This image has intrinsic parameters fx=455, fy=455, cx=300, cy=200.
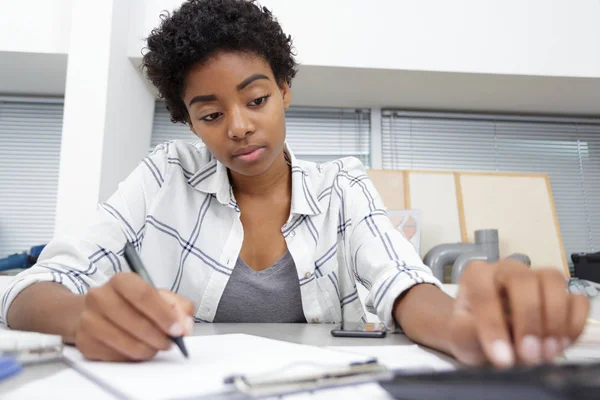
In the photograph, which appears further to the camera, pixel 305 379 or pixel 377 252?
pixel 377 252

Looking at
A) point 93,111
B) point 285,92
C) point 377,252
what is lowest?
point 377,252

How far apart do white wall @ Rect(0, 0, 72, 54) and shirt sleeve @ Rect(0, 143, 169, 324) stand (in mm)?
1214

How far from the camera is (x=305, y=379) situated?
34cm

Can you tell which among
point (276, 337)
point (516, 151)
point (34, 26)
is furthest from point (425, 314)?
point (516, 151)

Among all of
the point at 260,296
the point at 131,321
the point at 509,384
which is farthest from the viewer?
the point at 260,296

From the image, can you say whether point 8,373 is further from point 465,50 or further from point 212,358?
point 465,50

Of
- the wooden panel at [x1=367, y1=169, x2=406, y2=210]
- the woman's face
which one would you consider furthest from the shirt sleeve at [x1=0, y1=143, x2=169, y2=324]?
the wooden panel at [x1=367, y1=169, x2=406, y2=210]

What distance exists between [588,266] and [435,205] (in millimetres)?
707

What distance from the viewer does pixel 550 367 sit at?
0.84ft

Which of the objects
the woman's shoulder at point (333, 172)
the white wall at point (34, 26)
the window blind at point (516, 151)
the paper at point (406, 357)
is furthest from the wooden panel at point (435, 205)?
the white wall at point (34, 26)

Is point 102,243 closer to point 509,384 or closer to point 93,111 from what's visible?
point 509,384

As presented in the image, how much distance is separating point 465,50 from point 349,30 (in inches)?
20.5

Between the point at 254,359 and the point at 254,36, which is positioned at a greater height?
the point at 254,36

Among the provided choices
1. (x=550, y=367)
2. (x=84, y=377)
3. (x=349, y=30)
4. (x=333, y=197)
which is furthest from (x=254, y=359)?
(x=349, y=30)
